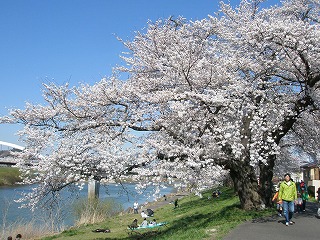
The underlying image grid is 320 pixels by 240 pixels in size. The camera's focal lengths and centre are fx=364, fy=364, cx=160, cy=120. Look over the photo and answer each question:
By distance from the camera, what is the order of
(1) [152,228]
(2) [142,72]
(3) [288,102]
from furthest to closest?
(1) [152,228], (2) [142,72], (3) [288,102]

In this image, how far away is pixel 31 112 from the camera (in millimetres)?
11945

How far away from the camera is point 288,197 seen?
10.1 meters

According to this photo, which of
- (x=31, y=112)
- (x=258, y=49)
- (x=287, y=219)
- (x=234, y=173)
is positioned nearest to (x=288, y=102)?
(x=258, y=49)

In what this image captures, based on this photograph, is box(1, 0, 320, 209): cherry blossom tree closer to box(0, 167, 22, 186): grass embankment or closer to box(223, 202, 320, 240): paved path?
box(223, 202, 320, 240): paved path

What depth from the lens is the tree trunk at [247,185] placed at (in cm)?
1192

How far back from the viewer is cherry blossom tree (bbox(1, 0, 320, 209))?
33.4ft

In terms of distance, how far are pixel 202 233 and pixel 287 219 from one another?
96.5 inches

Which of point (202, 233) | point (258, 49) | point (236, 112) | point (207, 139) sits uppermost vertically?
point (258, 49)

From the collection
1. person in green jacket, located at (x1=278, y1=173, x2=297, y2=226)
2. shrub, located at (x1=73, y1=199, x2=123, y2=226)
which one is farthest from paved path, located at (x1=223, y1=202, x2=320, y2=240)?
shrub, located at (x1=73, y1=199, x2=123, y2=226)

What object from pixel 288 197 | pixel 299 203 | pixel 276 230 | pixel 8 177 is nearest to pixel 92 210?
pixel 299 203

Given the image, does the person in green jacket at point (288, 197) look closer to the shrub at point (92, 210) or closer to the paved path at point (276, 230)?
the paved path at point (276, 230)

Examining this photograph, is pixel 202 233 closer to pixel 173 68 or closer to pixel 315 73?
pixel 173 68

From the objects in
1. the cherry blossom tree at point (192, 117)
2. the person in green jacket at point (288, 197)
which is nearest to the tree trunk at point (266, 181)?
the cherry blossom tree at point (192, 117)

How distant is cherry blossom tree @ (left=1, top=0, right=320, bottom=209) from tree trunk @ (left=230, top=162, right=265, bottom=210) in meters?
0.03
